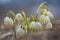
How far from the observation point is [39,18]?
75 centimetres

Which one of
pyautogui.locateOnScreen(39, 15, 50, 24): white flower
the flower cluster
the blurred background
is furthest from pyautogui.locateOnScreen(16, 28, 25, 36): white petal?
the blurred background

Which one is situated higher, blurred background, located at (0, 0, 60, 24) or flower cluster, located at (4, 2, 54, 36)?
blurred background, located at (0, 0, 60, 24)

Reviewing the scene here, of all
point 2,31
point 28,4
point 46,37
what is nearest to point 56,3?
point 28,4

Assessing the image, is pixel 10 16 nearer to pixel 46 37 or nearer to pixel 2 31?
pixel 2 31

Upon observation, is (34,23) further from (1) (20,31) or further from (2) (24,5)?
(2) (24,5)

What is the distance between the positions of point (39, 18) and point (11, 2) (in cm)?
77

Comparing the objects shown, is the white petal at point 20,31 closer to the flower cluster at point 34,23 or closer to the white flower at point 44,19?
the flower cluster at point 34,23

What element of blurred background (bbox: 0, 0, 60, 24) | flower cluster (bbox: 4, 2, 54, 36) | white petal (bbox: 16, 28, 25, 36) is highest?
blurred background (bbox: 0, 0, 60, 24)

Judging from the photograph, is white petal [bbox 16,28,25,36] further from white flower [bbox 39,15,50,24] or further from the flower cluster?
white flower [bbox 39,15,50,24]

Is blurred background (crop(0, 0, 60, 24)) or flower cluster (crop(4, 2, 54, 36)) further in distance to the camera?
blurred background (crop(0, 0, 60, 24))

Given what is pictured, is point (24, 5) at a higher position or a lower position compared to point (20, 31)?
higher

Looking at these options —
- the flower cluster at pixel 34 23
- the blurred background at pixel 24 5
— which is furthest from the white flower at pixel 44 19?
the blurred background at pixel 24 5

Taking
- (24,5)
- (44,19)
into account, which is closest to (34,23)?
(44,19)

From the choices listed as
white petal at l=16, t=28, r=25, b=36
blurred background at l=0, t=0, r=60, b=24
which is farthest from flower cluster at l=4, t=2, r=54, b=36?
blurred background at l=0, t=0, r=60, b=24
